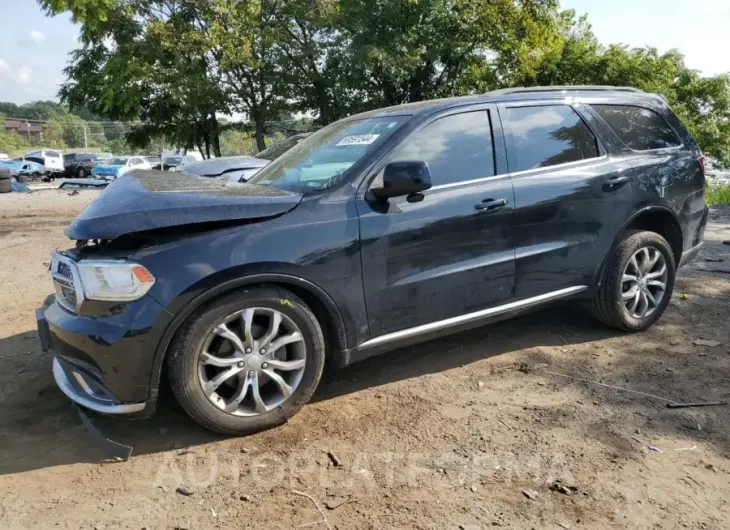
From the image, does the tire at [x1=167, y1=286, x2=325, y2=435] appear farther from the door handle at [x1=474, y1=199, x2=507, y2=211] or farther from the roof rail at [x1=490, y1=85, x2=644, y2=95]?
the roof rail at [x1=490, y1=85, x2=644, y2=95]

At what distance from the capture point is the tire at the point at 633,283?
4.23 m

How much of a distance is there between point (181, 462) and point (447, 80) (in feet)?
84.7

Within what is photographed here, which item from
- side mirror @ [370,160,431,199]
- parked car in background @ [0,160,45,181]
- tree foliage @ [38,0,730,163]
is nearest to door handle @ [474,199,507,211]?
side mirror @ [370,160,431,199]

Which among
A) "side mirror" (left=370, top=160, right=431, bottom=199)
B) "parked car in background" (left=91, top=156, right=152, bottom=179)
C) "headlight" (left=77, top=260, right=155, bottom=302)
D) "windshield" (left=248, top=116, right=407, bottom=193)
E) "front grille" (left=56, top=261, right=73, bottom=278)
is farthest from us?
"parked car in background" (left=91, top=156, right=152, bottom=179)


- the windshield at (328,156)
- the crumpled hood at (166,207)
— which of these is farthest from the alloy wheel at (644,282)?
the crumpled hood at (166,207)

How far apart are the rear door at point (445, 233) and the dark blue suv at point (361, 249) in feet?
0.04

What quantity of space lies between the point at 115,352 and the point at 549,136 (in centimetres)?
306

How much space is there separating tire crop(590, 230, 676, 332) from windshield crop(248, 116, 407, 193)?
193 cm

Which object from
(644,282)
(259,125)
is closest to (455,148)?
(644,282)

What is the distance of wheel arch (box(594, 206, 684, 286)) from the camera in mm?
4215

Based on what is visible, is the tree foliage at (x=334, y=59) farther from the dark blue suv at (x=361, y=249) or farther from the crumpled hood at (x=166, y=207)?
the crumpled hood at (x=166, y=207)

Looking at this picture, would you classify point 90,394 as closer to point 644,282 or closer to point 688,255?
point 644,282

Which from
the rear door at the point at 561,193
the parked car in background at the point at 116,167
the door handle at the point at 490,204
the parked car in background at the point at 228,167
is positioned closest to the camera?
the door handle at the point at 490,204

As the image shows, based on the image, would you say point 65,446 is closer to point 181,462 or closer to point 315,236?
point 181,462
